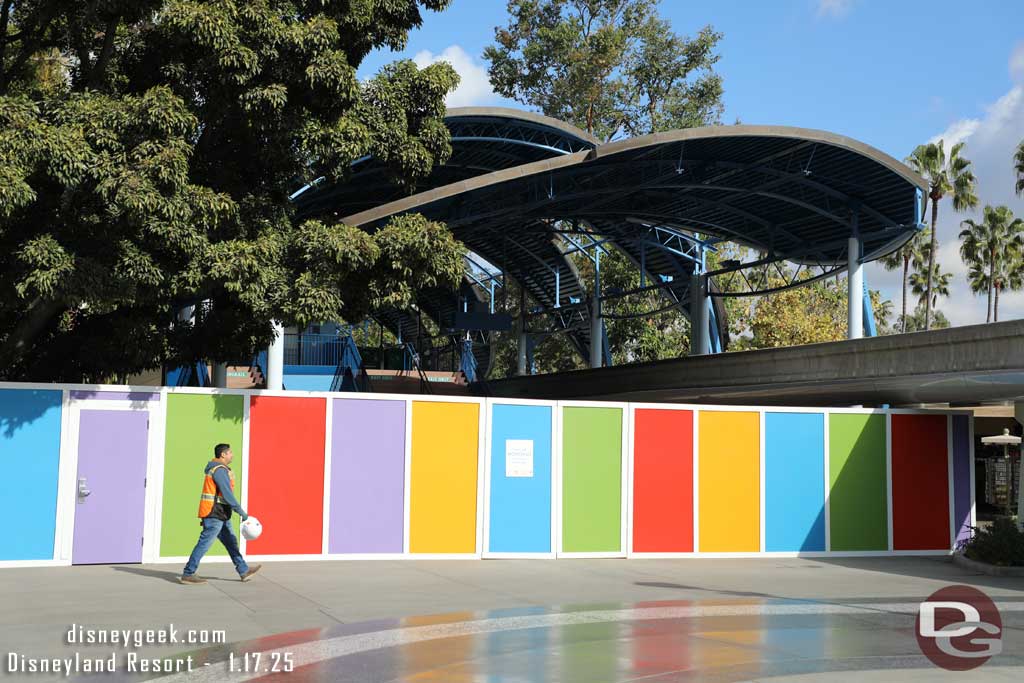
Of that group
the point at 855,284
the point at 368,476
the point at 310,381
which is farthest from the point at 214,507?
the point at 855,284

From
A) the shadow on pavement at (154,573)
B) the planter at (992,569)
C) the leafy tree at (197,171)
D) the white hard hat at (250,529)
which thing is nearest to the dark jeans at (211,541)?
the white hard hat at (250,529)

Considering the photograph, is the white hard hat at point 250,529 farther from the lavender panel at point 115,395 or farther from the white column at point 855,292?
the white column at point 855,292

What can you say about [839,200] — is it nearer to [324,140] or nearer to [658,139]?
[658,139]

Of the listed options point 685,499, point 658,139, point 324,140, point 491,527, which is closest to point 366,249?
point 324,140

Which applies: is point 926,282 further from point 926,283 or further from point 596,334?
point 596,334

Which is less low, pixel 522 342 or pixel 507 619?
pixel 522 342

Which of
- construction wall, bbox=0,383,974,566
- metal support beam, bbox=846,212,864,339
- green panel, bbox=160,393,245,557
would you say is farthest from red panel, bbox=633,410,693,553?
metal support beam, bbox=846,212,864,339

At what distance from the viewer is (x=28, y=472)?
15148 mm

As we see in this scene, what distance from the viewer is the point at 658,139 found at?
28.6 meters

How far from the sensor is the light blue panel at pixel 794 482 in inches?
768

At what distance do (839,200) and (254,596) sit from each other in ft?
89.0

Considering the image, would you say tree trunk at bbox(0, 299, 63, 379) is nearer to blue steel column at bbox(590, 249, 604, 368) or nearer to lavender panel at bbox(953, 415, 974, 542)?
lavender panel at bbox(953, 415, 974, 542)

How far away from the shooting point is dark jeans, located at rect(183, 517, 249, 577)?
43.5ft

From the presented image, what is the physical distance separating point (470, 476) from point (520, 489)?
0.87m
